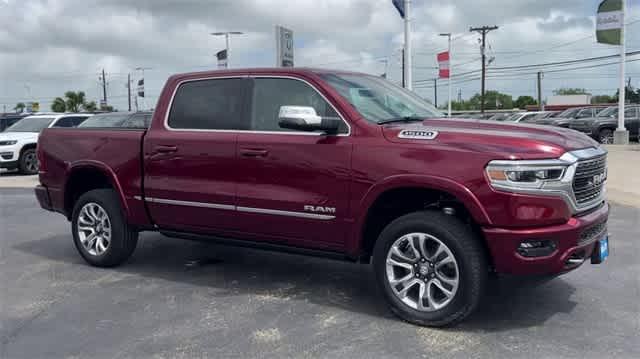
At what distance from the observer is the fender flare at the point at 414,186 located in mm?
4176

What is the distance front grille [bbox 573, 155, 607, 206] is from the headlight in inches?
6.3

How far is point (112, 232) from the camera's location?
621cm

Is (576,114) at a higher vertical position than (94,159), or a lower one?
higher

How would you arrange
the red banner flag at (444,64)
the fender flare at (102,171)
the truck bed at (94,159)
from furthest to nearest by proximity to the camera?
the red banner flag at (444,64) < the fender flare at (102,171) < the truck bed at (94,159)

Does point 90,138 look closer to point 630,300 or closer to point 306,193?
point 306,193

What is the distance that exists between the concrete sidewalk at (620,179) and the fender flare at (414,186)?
6.92 meters

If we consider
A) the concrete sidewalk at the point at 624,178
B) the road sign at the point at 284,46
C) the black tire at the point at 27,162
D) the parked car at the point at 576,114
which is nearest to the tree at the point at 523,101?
the parked car at the point at 576,114

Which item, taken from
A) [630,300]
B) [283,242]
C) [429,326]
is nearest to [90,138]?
[283,242]

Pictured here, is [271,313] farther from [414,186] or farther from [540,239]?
[540,239]

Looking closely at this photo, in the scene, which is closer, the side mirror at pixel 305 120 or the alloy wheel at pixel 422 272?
the alloy wheel at pixel 422 272

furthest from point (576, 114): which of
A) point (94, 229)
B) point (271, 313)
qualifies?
point (271, 313)

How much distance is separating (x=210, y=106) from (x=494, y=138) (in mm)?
2627

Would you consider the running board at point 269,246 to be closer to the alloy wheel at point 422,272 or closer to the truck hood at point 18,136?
the alloy wheel at point 422,272

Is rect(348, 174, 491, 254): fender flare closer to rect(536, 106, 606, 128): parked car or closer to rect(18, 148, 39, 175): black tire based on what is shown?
rect(18, 148, 39, 175): black tire
